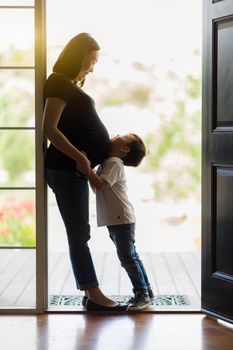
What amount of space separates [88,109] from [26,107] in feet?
1.20

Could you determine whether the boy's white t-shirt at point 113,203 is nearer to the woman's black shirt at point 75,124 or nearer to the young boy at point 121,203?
the young boy at point 121,203

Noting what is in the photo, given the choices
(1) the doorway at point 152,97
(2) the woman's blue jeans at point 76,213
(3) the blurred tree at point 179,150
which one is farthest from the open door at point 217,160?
(3) the blurred tree at point 179,150

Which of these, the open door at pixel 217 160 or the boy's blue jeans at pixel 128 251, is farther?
the boy's blue jeans at pixel 128 251

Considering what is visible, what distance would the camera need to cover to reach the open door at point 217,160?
9.69 ft

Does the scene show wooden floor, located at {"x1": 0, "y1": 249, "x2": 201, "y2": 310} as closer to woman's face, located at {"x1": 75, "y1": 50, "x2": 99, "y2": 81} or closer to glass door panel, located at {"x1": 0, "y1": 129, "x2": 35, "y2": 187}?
glass door panel, located at {"x1": 0, "y1": 129, "x2": 35, "y2": 187}

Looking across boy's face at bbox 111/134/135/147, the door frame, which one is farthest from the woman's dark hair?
boy's face at bbox 111/134/135/147

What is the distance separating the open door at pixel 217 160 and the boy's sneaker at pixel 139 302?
33 centimetres

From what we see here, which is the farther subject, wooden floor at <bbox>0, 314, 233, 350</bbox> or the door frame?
the door frame

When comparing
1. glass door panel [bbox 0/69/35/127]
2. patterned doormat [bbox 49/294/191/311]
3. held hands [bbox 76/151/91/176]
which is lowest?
patterned doormat [bbox 49/294/191/311]

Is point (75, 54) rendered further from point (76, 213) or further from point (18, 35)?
point (76, 213)

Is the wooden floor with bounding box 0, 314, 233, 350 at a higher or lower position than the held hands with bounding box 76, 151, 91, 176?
lower

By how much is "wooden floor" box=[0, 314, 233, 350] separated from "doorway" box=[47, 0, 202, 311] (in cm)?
245

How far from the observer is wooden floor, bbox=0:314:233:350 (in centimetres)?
270

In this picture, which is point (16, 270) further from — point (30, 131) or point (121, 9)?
point (121, 9)
